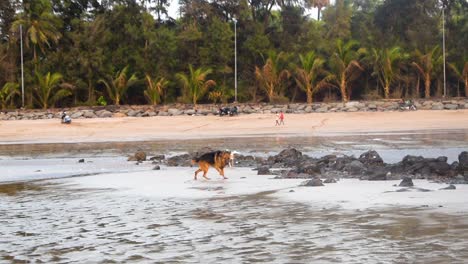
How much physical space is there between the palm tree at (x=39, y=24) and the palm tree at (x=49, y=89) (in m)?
2.47

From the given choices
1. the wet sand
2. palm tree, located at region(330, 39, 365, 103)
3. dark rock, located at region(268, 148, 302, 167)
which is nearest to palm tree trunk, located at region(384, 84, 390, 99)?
palm tree, located at region(330, 39, 365, 103)

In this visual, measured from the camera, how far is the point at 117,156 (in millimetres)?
23406

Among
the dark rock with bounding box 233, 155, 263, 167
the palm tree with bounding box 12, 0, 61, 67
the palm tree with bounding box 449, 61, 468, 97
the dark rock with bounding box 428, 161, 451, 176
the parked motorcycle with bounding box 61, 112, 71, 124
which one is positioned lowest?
the dark rock with bounding box 233, 155, 263, 167

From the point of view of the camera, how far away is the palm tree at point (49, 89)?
4969 cm

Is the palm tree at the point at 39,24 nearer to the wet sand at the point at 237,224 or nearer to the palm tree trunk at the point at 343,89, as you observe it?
the palm tree trunk at the point at 343,89

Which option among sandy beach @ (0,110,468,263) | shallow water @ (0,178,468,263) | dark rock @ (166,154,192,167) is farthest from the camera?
dark rock @ (166,154,192,167)

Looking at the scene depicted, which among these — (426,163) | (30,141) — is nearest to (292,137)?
(30,141)

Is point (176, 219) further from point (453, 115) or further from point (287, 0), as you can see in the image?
point (287, 0)

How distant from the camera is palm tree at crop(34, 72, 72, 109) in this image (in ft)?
163

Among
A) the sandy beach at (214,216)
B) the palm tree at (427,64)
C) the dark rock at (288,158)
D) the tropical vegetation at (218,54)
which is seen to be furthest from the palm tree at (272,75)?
the dark rock at (288,158)

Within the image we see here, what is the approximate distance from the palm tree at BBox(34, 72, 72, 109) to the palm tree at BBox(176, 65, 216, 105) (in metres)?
8.23

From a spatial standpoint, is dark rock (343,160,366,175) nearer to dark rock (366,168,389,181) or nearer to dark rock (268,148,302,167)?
dark rock (366,168,389,181)

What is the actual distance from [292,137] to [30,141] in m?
12.5

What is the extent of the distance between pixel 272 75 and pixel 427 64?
9.98 meters
